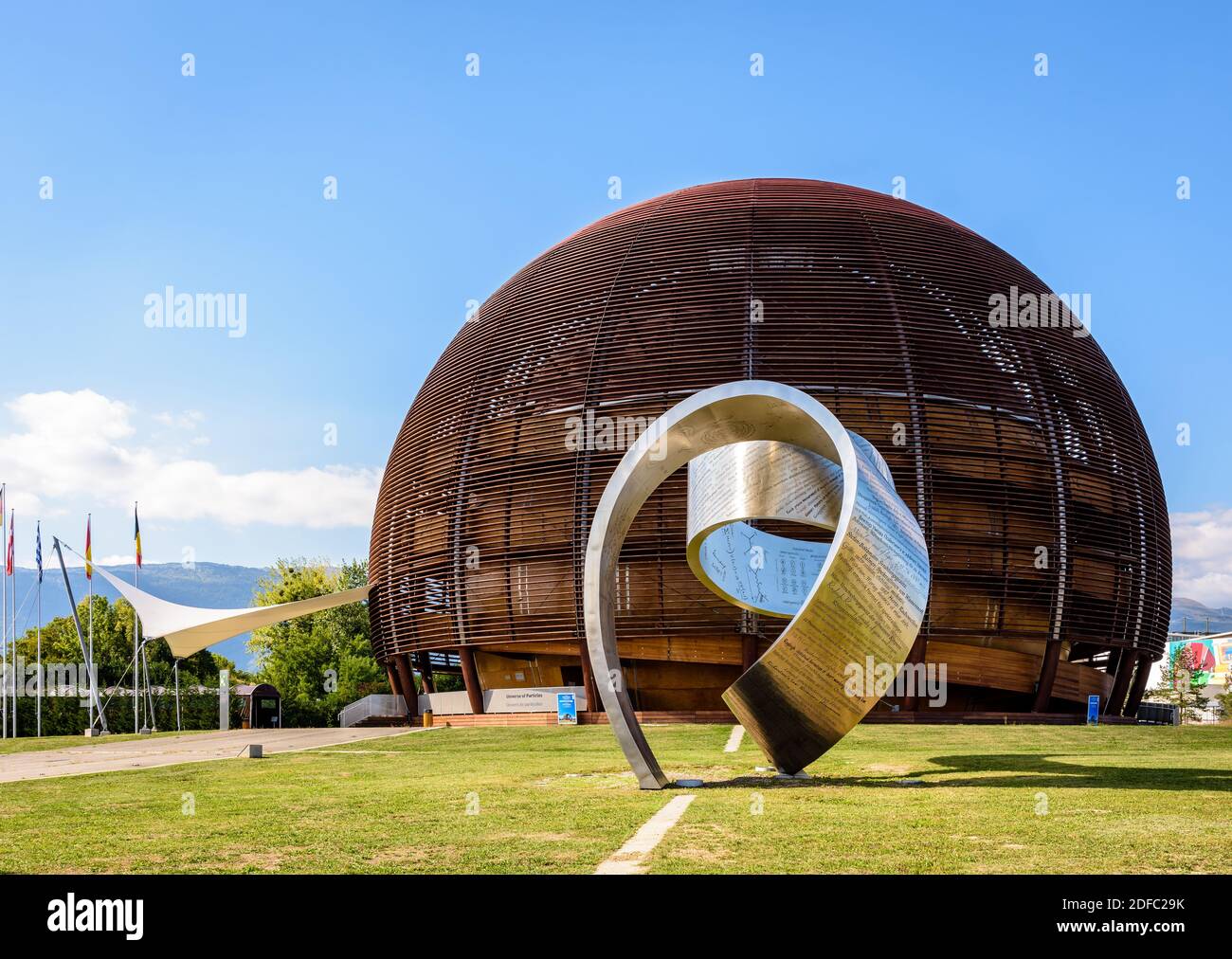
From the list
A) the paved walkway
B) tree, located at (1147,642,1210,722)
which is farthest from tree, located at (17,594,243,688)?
tree, located at (1147,642,1210,722)

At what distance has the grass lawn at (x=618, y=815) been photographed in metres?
8.40

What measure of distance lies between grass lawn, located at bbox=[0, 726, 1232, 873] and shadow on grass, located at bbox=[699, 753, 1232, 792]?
0.06m

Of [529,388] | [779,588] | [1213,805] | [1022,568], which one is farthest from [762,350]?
[1213,805]

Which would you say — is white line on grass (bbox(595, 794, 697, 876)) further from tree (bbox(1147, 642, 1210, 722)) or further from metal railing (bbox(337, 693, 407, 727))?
tree (bbox(1147, 642, 1210, 722))

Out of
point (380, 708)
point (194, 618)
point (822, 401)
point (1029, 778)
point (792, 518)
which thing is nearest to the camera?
point (1029, 778)

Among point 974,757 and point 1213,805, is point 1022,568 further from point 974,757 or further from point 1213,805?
point 1213,805

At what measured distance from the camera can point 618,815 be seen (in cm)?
1133

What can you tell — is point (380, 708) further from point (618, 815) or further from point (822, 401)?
point (618, 815)

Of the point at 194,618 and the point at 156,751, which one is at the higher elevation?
the point at 194,618

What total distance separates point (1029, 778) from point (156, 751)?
1657 cm

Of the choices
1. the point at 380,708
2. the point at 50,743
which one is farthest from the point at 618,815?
the point at 380,708

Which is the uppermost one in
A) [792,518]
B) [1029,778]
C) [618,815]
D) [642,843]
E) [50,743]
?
[792,518]

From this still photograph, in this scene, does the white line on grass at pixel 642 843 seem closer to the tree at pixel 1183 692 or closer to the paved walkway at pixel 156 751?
the paved walkway at pixel 156 751
